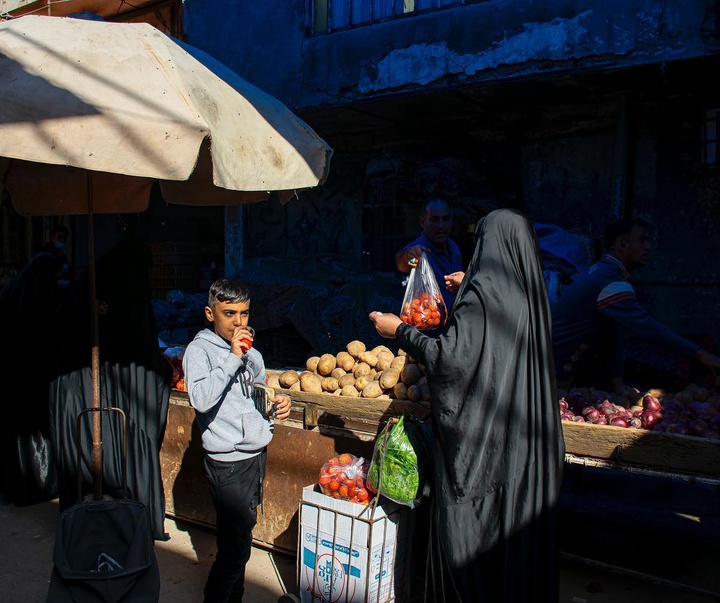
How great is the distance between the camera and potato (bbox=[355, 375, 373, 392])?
405 centimetres

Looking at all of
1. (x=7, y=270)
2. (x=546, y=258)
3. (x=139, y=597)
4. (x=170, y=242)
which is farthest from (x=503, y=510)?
(x=7, y=270)

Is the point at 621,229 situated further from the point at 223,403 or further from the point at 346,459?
the point at 223,403

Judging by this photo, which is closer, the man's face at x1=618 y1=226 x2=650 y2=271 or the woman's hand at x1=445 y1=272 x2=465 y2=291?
the woman's hand at x1=445 y1=272 x2=465 y2=291

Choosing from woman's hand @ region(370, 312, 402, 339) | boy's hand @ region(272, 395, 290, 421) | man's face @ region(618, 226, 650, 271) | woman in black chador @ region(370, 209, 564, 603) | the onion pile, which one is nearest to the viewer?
woman in black chador @ region(370, 209, 564, 603)

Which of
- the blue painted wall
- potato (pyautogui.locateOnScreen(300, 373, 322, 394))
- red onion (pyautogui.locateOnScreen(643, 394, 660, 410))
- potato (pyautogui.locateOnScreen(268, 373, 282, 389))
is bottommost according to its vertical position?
potato (pyautogui.locateOnScreen(268, 373, 282, 389))

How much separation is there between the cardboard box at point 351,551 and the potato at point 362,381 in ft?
2.96

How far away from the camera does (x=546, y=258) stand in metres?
6.94

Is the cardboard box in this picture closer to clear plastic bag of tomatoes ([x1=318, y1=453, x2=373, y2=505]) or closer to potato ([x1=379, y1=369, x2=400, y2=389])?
clear plastic bag of tomatoes ([x1=318, y1=453, x2=373, y2=505])

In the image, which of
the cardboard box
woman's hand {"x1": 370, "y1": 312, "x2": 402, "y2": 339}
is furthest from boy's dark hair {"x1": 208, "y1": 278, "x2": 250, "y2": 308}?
the cardboard box

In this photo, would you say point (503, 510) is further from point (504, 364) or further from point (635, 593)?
point (635, 593)

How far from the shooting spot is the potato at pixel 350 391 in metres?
3.99

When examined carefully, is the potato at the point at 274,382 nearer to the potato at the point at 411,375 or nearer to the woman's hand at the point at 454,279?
Result: the potato at the point at 411,375

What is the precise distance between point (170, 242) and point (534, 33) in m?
8.90

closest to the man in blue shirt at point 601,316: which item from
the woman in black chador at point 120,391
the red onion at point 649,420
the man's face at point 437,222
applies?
the red onion at point 649,420
